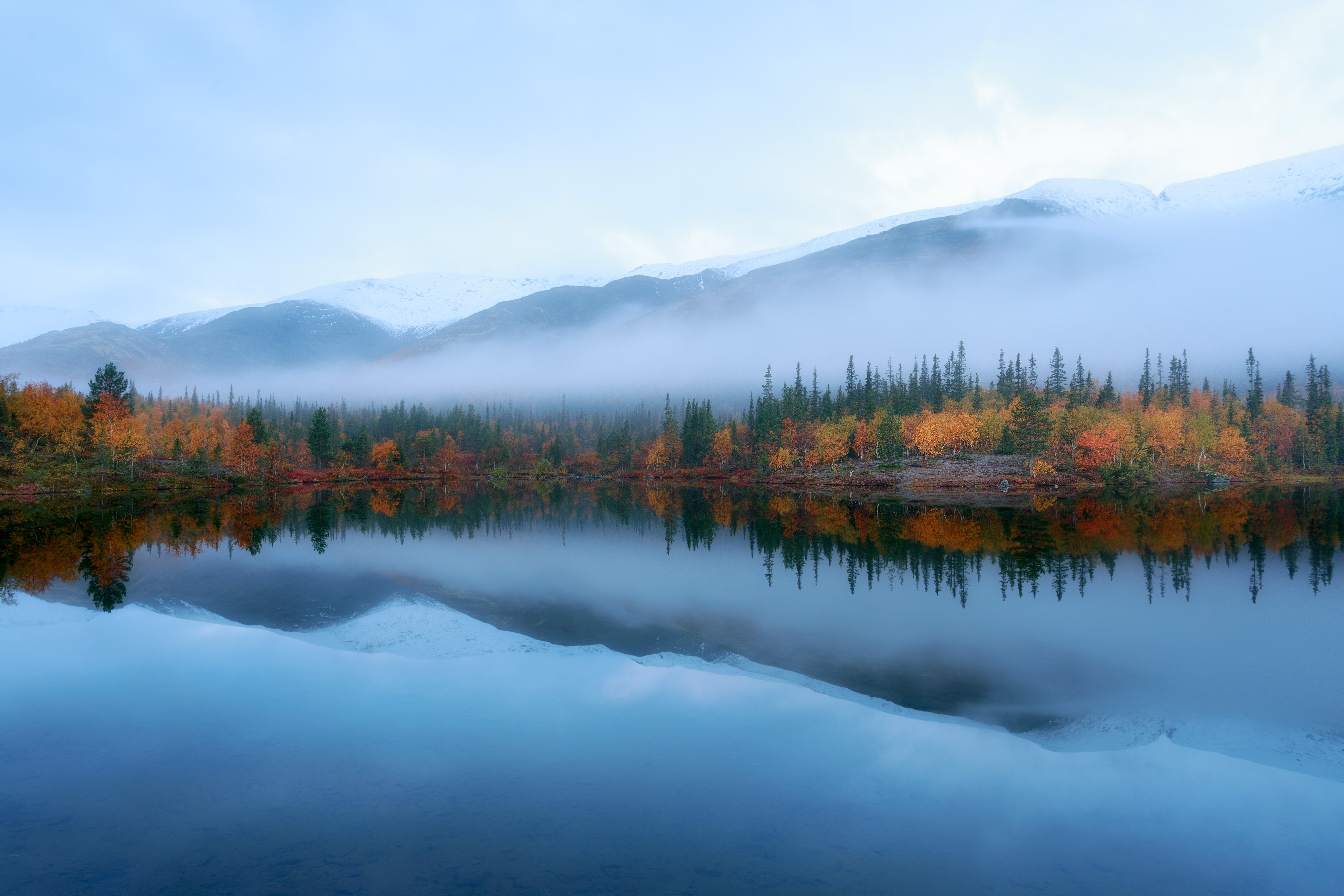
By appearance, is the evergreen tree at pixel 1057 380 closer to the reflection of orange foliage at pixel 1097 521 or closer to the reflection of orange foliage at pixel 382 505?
the reflection of orange foliage at pixel 1097 521

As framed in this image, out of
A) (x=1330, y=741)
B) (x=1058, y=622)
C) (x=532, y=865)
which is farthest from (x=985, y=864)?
(x=1058, y=622)

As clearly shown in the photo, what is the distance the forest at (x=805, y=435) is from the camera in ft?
234

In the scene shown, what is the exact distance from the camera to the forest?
234 feet

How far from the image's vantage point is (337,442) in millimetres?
Result: 128875

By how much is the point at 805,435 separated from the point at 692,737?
11485cm

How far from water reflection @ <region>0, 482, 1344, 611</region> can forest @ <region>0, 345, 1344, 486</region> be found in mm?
16429

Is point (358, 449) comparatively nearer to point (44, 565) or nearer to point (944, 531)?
point (44, 565)

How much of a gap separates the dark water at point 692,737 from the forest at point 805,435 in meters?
59.4

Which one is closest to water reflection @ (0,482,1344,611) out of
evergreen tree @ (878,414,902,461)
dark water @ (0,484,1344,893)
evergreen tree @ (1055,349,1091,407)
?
dark water @ (0,484,1344,893)

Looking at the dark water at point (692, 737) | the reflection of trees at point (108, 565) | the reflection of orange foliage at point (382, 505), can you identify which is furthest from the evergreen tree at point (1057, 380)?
the reflection of trees at point (108, 565)

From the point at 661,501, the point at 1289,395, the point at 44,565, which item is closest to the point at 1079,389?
the point at 1289,395

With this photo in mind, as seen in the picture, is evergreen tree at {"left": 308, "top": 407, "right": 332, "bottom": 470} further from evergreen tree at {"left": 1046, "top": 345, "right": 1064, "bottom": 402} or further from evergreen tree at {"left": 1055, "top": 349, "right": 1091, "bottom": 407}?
evergreen tree at {"left": 1046, "top": 345, "right": 1064, "bottom": 402}

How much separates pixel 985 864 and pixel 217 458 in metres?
119

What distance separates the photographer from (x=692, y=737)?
11078 millimetres
